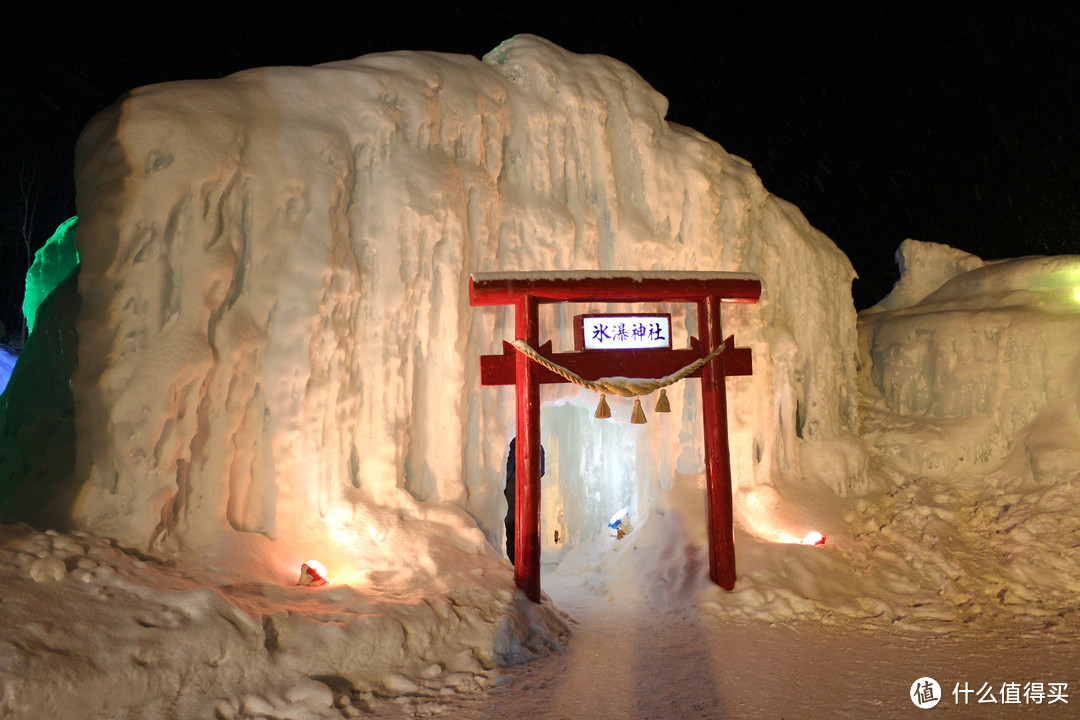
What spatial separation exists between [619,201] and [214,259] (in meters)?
5.14

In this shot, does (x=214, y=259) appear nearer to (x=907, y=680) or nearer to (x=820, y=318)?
(x=907, y=680)

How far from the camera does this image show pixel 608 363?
24.4ft

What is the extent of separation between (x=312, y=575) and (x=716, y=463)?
13.7ft

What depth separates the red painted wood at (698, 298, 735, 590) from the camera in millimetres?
7477

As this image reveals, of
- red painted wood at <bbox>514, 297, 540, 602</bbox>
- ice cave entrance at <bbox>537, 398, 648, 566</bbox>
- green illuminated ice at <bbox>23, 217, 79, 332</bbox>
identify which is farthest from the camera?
ice cave entrance at <bbox>537, 398, 648, 566</bbox>

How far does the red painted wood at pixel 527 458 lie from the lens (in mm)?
7008

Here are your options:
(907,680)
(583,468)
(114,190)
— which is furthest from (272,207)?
(583,468)

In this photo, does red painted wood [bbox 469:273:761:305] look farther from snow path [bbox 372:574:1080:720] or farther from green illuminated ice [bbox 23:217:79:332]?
green illuminated ice [bbox 23:217:79:332]

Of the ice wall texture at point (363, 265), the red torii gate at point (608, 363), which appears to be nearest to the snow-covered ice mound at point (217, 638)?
the ice wall texture at point (363, 265)

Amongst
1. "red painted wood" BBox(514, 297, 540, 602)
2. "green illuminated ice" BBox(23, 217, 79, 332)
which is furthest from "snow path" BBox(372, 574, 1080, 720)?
"green illuminated ice" BBox(23, 217, 79, 332)

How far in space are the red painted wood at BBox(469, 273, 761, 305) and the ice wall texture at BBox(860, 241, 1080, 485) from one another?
5.46 m

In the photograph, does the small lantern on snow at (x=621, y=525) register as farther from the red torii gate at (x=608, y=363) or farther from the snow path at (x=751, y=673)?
the snow path at (x=751, y=673)

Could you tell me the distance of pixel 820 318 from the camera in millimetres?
11000

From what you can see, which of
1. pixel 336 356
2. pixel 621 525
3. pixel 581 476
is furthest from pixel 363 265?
pixel 581 476
